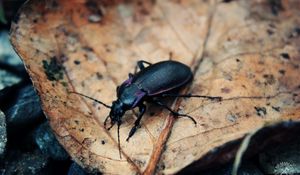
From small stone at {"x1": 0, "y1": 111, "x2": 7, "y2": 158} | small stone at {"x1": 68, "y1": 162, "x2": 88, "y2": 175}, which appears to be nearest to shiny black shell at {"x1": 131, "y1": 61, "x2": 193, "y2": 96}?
small stone at {"x1": 68, "y1": 162, "x2": 88, "y2": 175}

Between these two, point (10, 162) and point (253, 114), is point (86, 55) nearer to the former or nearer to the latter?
point (10, 162)

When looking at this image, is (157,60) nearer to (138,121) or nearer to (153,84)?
(153,84)

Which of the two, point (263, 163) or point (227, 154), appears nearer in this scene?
point (227, 154)

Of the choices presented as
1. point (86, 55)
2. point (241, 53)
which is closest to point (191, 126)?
point (241, 53)

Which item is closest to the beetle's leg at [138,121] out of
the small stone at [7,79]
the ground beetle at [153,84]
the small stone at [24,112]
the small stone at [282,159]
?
the ground beetle at [153,84]

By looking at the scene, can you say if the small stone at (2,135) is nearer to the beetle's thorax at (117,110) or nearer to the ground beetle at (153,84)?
the ground beetle at (153,84)

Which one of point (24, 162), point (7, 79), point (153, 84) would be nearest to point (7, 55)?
point (7, 79)
